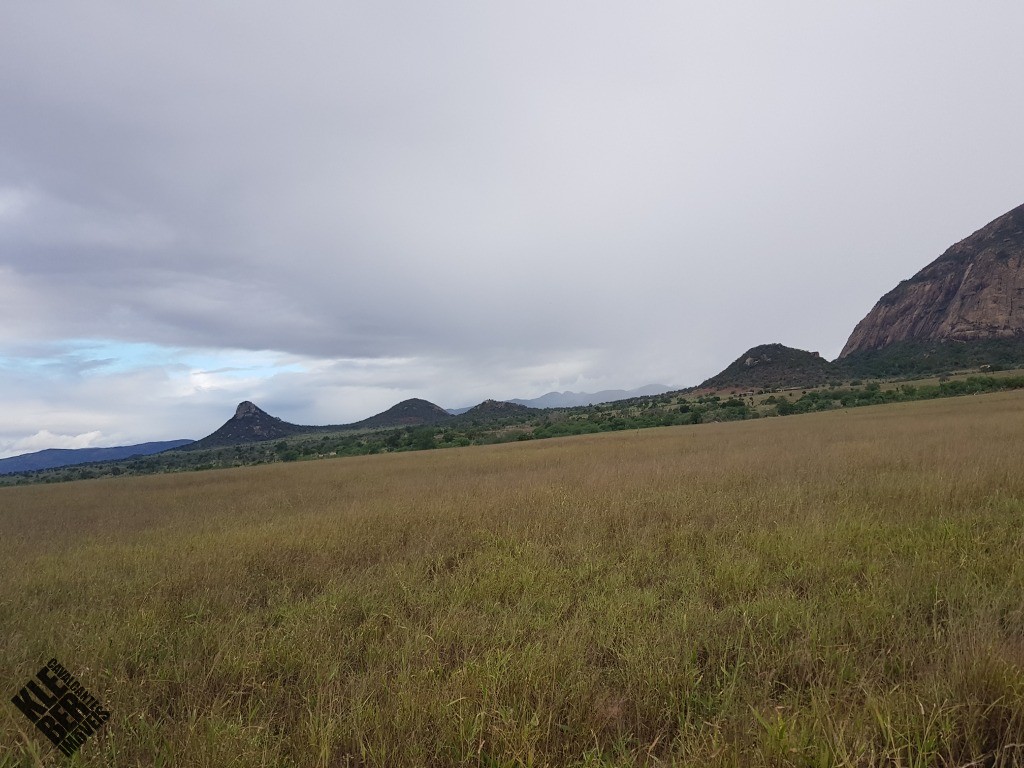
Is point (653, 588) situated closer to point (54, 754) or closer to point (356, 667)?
point (356, 667)

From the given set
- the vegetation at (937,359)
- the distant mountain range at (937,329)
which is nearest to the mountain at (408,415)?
the distant mountain range at (937,329)

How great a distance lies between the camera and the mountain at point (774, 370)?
272 feet

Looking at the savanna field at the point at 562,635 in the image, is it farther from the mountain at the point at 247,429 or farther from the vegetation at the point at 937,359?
the mountain at the point at 247,429

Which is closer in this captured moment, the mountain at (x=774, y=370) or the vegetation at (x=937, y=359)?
the vegetation at (x=937, y=359)

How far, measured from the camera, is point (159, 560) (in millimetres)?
6000

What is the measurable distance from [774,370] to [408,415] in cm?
10296

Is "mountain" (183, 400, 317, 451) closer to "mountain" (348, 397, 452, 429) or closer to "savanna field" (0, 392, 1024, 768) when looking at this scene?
"mountain" (348, 397, 452, 429)

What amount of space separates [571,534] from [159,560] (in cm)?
562

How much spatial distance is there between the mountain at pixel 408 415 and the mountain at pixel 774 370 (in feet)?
266

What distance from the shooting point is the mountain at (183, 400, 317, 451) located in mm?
133500

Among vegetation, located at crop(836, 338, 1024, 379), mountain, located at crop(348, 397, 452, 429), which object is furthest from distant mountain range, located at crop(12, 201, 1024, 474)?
mountain, located at crop(348, 397, 452, 429)

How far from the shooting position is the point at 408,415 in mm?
143625

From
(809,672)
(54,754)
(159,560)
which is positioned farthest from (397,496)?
(809,672)

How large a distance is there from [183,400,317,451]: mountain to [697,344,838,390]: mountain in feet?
415
